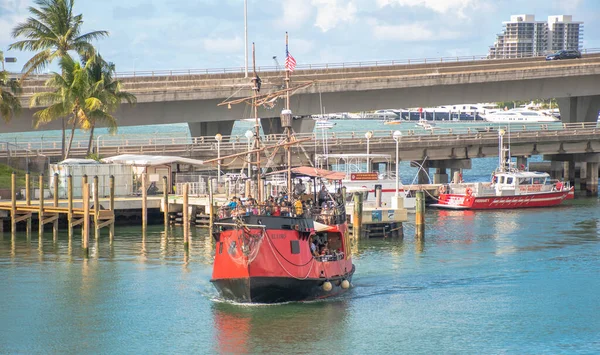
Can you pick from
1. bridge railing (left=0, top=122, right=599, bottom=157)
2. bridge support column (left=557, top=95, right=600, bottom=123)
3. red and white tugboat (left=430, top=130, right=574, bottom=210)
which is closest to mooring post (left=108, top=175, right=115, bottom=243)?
bridge railing (left=0, top=122, right=599, bottom=157)

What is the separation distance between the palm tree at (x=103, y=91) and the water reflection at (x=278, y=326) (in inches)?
1352

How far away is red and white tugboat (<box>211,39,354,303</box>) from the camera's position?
43.5 meters

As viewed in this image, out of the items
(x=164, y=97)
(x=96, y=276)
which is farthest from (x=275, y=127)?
(x=96, y=276)

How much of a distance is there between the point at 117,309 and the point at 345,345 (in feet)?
36.5

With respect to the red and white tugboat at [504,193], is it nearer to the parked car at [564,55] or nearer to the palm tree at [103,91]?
the palm tree at [103,91]

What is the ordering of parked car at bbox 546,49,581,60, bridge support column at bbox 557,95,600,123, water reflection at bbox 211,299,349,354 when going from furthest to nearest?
parked car at bbox 546,49,581,60 → bridge support column at bbox 557,95,600,123 → water reflection at bbox 211,299,349,354

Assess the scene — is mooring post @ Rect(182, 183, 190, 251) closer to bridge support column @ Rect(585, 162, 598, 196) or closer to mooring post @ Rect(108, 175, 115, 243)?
mooring post @ Rect(108, 175, 115, 243)

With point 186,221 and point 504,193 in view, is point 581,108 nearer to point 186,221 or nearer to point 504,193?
point 504,193

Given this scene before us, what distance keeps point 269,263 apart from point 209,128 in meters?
51.7

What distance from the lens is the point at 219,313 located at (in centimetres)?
4450

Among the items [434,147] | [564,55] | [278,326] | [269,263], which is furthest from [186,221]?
[564,55]

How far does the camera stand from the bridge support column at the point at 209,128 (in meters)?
94.0

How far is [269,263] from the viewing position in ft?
144

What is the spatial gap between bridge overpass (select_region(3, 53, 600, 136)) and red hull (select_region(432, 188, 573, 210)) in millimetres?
16702
